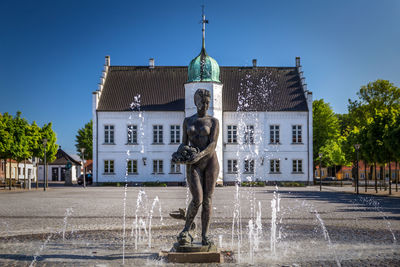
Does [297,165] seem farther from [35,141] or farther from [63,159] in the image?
[63,159]

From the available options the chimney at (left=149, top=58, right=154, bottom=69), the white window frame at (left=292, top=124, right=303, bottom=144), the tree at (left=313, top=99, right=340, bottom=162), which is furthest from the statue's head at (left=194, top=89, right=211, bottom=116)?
the tree at (left=313, top=99, right=340, bottom=162)

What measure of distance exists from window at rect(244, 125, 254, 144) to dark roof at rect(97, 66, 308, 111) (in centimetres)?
203

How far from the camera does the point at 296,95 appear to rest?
5138cm

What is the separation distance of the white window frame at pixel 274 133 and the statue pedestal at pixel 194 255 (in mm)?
43541

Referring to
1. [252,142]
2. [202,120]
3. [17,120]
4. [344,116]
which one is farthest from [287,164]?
[202,120]

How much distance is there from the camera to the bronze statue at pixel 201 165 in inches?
308

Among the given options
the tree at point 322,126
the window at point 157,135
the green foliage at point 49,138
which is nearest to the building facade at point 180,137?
the window at point 157,135

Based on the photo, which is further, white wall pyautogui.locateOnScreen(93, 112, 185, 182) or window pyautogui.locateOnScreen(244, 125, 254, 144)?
window pyautogui.locateOnScreen(244, 125, 254, 144)

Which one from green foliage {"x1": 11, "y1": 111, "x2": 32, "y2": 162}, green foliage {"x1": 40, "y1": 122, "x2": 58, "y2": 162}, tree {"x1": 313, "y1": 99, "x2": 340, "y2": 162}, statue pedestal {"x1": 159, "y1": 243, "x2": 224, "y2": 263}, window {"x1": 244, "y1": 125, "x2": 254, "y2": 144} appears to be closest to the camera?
statue pedestal {"x1": 159, "y1": 243, "x2": 224, "y2": 263}

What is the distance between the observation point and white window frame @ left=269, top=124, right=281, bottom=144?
50.6 metres

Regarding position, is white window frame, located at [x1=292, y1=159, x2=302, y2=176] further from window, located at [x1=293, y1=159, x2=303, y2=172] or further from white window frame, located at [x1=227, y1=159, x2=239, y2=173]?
white window frame, located at [x1=227, y1=159, x2=239, y2=173]

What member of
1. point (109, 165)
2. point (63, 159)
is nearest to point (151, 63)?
point (109, 165)

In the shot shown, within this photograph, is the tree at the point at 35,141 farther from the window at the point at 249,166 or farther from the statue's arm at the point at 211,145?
the statue's arm at the point at 211,145

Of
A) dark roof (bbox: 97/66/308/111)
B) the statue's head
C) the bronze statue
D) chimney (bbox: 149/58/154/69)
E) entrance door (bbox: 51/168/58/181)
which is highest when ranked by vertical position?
chimney (bbox: 149/58/154/69)
